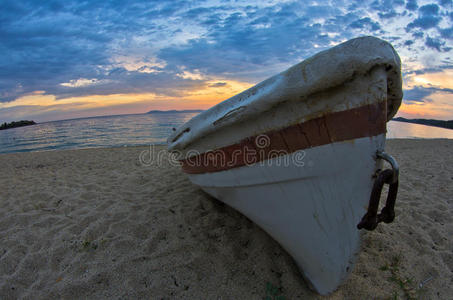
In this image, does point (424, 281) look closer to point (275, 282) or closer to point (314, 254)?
point (314, 254)

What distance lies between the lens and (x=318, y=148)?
1384 millimetres

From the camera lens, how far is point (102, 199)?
355 cm

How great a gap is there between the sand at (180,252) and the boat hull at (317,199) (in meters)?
0.31

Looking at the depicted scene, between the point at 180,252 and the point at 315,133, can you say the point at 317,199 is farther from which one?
the point at 180,252

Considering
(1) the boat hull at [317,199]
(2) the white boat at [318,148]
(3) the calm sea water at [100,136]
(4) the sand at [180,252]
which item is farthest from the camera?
(3) the calm sea water at [100,136]

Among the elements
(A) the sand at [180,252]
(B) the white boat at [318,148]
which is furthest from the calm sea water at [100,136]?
(B) the white boat at [318,148]

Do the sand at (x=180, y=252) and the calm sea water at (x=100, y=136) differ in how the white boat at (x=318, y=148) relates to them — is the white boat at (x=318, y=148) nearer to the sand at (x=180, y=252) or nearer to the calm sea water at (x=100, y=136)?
the sand at (x=180, y=252)

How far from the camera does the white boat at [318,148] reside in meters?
1.26

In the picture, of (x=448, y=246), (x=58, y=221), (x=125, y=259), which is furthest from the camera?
(x=58, y=221)

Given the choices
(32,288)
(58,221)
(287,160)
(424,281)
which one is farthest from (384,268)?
(58,221)

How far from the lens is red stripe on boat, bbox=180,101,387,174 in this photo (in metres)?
1.31

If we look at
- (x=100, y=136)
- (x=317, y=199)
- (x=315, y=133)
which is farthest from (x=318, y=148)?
(x=100, y=136)

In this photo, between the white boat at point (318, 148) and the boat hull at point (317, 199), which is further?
the boat hull at point (317, 199)

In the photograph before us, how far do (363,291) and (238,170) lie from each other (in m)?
1.34
